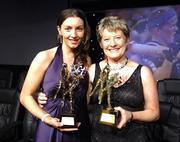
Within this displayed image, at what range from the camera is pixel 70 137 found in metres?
1.74

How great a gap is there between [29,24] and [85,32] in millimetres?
3210

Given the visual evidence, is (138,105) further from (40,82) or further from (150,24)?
(150,24)

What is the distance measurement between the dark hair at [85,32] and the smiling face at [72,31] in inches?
0.9

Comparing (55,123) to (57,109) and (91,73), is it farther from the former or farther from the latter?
(91,73)

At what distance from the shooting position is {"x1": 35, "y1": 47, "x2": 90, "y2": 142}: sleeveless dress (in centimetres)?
174

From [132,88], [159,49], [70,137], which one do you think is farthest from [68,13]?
[159,49]

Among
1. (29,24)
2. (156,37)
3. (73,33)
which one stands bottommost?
(73,33)

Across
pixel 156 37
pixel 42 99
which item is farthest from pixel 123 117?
pixel 156 37

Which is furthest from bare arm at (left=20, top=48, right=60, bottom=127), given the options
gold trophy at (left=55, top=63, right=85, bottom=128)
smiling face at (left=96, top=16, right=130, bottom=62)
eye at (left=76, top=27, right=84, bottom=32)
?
smiling face at (left=96, top=16, right=130, bottom=62)

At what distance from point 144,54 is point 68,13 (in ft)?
8.56

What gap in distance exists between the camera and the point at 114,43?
5.26 feet

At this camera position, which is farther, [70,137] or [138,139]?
[70,137]

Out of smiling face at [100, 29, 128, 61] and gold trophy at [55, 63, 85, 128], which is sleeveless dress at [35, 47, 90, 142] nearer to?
gold trophy at [55, 63, 85, 128]

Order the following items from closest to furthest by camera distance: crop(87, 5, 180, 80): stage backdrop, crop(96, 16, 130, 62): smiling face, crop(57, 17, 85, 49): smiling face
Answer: crop(96, 16, 130, 62): smiling face < crop(57, 17, 85, 49): smiling face < crop(87, 5, 180, 80): stage backdrop
